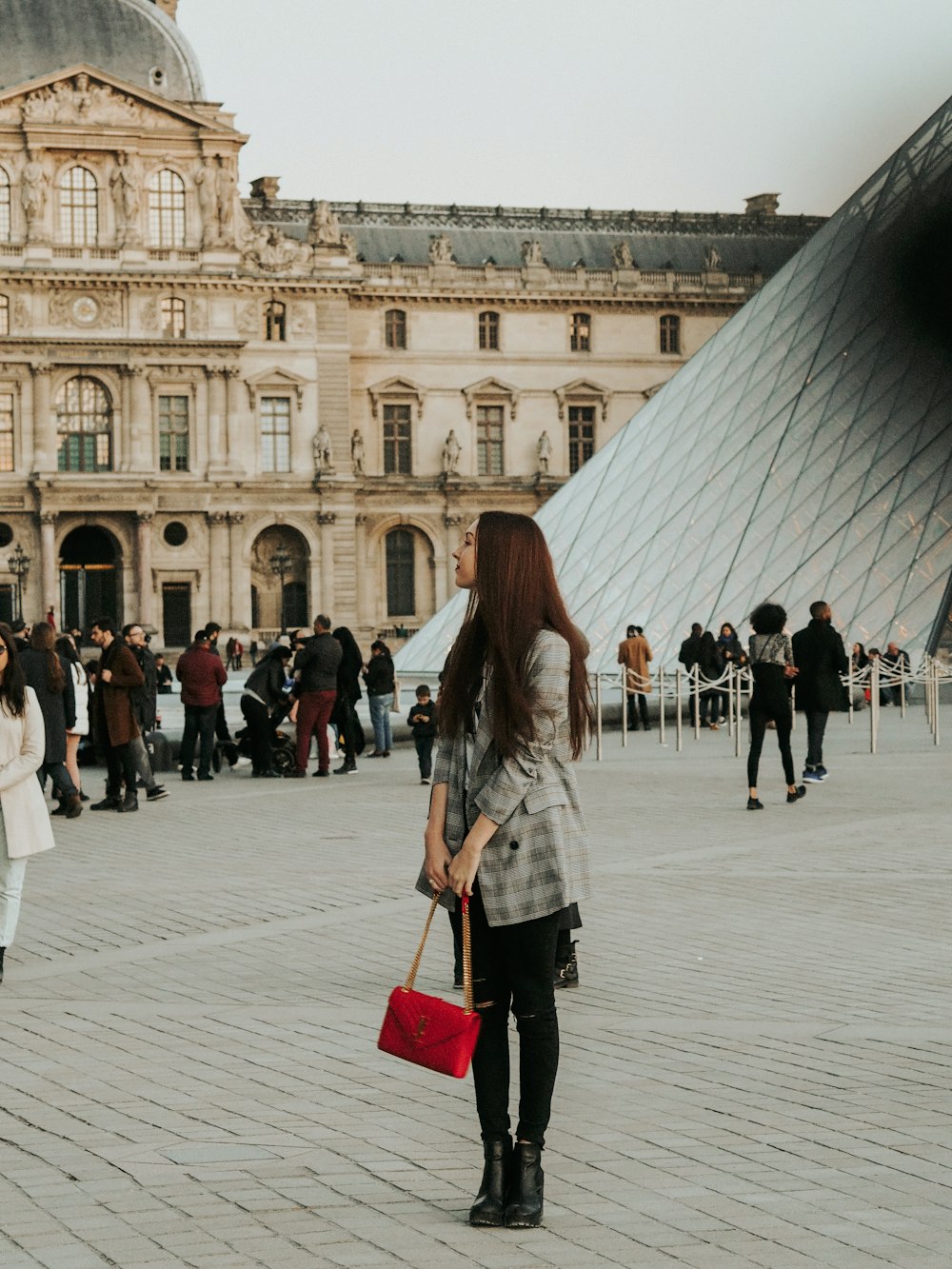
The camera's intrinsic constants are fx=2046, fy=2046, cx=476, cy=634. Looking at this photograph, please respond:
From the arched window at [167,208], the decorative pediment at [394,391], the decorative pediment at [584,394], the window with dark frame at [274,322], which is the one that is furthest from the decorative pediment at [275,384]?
the decorative pediment at [584,394]

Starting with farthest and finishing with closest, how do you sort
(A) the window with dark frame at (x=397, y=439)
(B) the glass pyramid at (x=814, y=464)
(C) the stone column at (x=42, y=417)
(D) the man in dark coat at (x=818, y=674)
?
1. (A) the window with dark frame at (x=397, y=439)
2. (C) the stone column at (x=42, y=417)
3. (B) the glass pyramid at (x=814, y=464)
4. (D) the man in dark coat at (x=818, y=674)

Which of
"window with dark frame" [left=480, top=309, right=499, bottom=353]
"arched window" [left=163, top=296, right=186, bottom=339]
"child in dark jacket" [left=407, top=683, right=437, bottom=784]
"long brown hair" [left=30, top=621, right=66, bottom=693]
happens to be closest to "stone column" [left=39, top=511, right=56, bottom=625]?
"arched window" [left=163, top=296, right=186, bottom=339]

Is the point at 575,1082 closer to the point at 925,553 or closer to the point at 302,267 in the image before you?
the point at 925,553

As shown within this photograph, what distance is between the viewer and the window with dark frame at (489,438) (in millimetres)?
61250

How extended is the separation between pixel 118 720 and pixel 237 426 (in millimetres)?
41398

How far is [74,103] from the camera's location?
54125mm

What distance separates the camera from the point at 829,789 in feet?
52.1

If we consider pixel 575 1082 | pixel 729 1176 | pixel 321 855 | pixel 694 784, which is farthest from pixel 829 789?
pixel 729 1176

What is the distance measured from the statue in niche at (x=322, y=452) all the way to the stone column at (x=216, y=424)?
259 cm

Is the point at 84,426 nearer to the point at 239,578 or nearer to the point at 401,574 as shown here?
the point at 239,578

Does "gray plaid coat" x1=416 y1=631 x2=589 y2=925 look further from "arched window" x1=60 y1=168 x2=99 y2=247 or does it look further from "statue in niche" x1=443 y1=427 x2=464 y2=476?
"statue in niche" x1=443 y1=427 x2=464 y2=476

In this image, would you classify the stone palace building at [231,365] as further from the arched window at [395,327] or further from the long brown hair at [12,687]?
the long brown hair at [12,687]

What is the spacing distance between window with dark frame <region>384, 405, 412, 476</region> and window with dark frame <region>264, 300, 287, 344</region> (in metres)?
4.63

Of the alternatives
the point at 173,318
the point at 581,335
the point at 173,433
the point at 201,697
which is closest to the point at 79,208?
the point at 173,318
